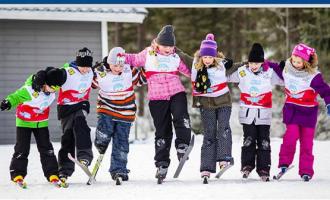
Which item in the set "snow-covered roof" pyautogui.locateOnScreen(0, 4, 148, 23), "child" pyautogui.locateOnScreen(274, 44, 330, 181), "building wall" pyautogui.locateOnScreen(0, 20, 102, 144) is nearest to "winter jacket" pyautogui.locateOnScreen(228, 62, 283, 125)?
"child" pyautogui.locateOnScreen(274, 44, 330, 181)

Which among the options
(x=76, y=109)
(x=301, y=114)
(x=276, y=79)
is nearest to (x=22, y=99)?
(x=76, y=109)

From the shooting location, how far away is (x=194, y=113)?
2589cm

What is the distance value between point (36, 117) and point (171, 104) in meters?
1.54

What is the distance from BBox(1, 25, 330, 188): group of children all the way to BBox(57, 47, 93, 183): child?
11 millimetres

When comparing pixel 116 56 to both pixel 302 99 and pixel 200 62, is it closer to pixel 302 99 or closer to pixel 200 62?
pixel 200 62

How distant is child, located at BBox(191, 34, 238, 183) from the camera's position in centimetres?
877

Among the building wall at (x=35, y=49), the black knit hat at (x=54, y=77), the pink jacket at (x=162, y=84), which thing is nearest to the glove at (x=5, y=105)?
the black knit hat at (x=54, y=77)

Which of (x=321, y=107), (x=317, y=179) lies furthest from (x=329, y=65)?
(x=317, y=179)

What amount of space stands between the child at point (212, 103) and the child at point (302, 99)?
2.26 feet

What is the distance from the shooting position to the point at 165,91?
8789 mm

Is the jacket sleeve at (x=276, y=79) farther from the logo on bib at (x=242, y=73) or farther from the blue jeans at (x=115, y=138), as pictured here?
the blue jeans at (x=115, y=138)

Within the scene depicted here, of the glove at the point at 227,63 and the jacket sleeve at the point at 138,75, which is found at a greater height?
the glove at the point at 227,63

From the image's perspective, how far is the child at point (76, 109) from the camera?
878cm

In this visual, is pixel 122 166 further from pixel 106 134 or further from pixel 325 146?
pixel 325 146
